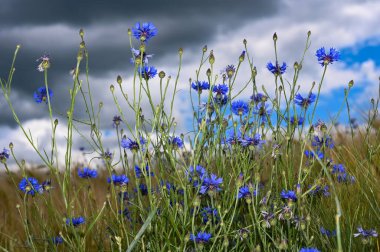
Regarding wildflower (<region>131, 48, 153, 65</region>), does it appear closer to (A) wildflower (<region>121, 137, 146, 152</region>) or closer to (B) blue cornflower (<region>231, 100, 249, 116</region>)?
(A) wildflower (<region>121, 137, 146, 152</region>)

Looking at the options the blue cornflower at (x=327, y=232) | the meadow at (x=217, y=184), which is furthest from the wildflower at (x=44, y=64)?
the blue cornflower at (x=327, y=232)

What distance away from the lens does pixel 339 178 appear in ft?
10.2

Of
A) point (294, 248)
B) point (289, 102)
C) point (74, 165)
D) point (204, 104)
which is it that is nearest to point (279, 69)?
point (289, 102)

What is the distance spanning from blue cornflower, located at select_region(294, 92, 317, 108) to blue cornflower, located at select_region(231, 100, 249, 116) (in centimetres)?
24

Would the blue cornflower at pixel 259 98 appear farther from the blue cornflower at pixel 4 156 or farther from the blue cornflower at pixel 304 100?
the blue cornflower at pixel 4 156

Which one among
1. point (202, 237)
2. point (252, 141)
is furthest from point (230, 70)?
point (202, 237)

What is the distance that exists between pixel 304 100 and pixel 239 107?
0.31m

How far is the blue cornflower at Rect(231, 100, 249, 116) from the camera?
106 inches

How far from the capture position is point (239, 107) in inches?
106

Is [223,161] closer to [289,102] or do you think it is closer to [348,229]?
[289,102]

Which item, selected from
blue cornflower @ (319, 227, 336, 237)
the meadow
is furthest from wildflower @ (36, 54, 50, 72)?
blue cornflower @ (319, 227, 336, 237)

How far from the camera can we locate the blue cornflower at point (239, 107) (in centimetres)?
269

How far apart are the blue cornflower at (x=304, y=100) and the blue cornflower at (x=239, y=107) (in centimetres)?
24

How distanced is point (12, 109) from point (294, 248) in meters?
1.26
